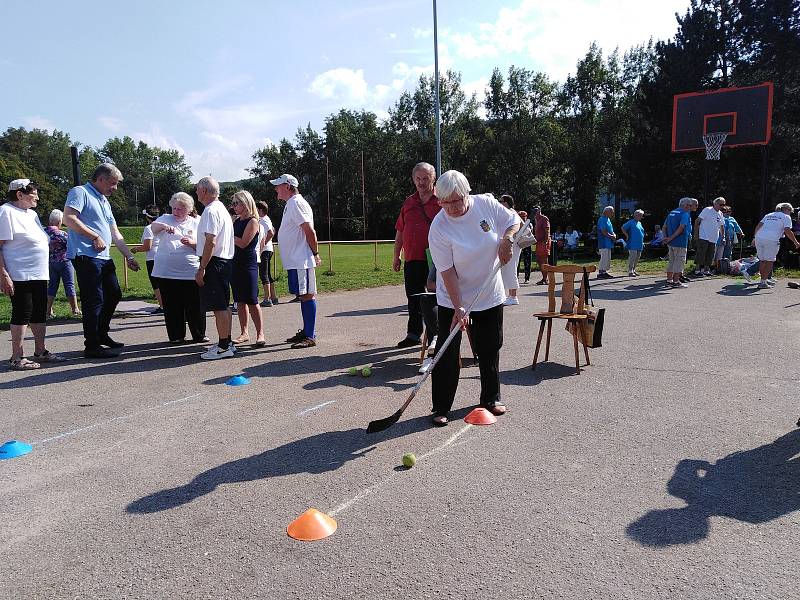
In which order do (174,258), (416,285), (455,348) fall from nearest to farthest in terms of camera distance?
(455,348), (416,285), (174,258)

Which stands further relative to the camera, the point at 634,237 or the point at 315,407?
the point at 634,237

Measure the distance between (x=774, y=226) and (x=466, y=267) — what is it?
10907 millimetres

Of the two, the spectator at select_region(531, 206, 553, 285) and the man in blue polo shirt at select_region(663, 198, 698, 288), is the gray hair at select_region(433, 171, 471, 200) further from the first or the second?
the man in blue polo shirt at select_region(663, 198, 698, 288)

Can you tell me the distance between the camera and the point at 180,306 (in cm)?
751

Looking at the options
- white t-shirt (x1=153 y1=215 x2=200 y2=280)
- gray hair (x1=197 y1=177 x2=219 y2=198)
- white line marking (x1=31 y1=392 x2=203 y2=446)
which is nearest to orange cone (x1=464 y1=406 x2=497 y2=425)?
white line marking (x1=31 y1=392 x2=203 y2=446)

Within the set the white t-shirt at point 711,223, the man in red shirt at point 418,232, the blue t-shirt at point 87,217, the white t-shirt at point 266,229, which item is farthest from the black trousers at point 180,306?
the white t-shirt at point 711,223

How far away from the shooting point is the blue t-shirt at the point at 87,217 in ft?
20.8

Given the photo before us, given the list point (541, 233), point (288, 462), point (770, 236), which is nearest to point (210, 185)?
point (288, 462)

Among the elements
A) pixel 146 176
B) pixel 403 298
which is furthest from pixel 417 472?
pixel 146 176

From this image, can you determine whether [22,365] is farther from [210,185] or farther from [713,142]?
[713,142]

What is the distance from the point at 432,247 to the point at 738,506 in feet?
8.22

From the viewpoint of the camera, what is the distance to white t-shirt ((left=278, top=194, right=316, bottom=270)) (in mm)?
6840

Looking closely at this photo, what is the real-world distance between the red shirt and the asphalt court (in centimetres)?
129

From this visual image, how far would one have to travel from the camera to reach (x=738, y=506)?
3.13 metres
